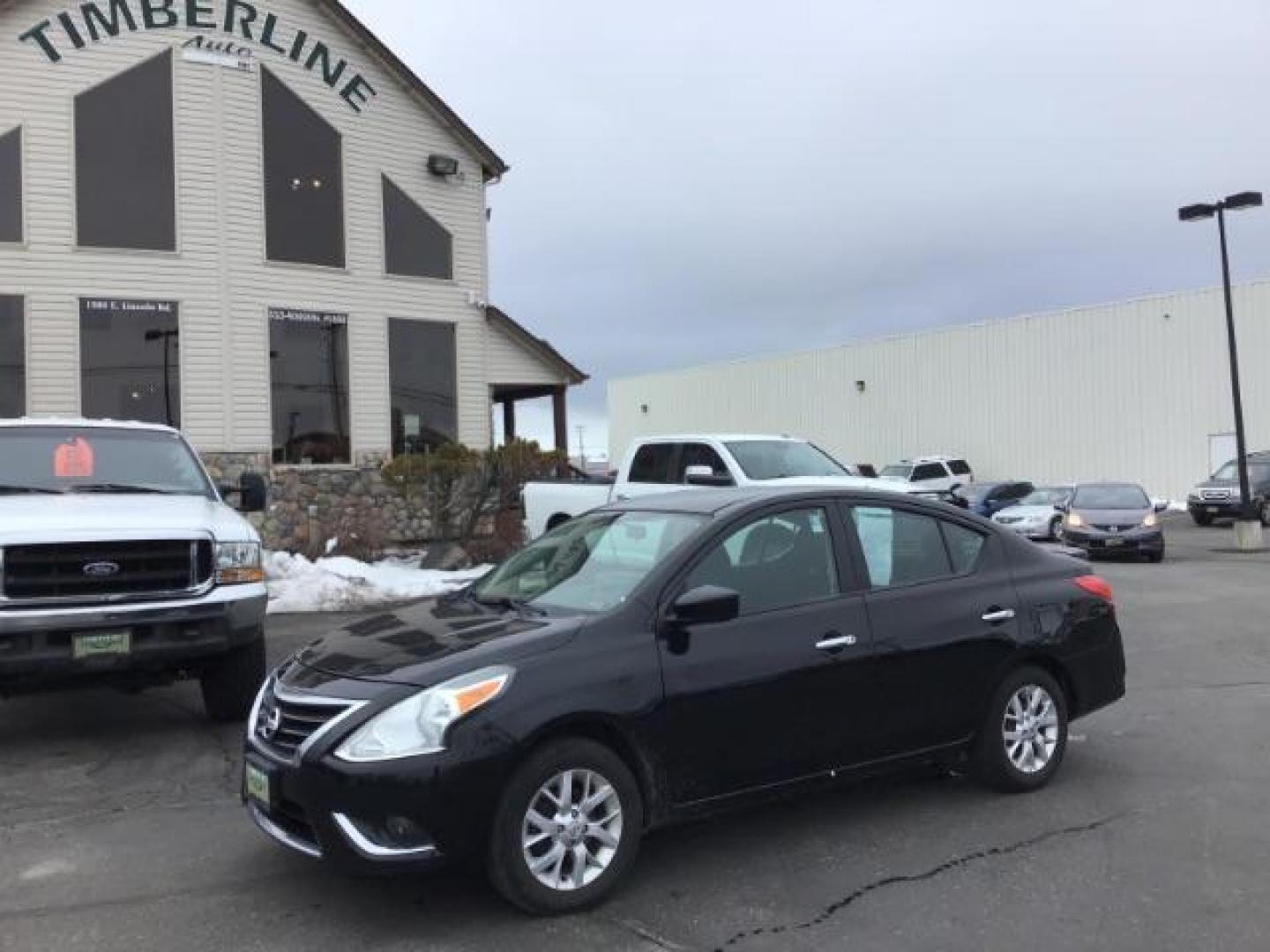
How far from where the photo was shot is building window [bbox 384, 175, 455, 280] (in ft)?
63.3

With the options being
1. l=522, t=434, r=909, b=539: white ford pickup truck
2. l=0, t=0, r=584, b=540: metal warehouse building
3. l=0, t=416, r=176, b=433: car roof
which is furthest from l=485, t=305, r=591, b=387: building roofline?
l=0, t=416, r=176, b=433: car roof

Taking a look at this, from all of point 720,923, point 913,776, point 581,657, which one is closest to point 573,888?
point 720,923

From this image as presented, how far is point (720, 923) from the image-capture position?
13.8ft

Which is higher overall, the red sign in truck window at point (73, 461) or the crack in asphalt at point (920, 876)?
the red sign in truck window at point (73, 461)

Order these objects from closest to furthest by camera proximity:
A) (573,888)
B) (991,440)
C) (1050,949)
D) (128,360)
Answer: (1050,949) < (573,888) < (128,360) < (991,440)

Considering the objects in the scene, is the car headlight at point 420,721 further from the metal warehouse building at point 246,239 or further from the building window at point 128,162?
the building window at point 128,162

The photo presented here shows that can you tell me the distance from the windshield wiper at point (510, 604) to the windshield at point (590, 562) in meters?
0.01

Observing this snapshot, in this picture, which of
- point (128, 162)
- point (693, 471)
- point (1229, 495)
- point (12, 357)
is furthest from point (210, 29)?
point (1229, 495)

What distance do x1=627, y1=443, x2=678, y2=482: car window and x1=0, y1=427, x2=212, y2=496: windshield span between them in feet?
21.9

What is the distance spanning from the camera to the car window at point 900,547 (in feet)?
17.9

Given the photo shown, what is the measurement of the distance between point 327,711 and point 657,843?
1.66 meters

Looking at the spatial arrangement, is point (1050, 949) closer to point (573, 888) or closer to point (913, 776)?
point (573, 888)

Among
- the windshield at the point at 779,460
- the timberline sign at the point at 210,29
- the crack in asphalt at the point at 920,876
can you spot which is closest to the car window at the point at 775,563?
the crack in asphalt at the point at 920,876

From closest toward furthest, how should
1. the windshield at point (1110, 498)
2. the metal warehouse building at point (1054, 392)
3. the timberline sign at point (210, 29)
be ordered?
the timberline sign at point (210, 29), the windshield at point (1110, 498), the metal warehouse building at point (1054, 392)
